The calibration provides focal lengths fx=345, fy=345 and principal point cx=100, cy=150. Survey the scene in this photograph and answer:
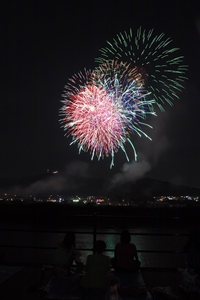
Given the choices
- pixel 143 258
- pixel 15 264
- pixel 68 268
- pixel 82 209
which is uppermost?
pixel 68 268

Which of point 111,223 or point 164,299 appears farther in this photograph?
point 111,223

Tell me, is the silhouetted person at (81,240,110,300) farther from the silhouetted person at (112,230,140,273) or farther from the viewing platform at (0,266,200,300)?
the silhouetted person at (112,230,140,273)

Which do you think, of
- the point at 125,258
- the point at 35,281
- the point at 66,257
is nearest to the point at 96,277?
the point at 66,257

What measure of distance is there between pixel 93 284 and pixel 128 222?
234ft

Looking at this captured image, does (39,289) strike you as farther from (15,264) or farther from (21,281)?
(15,264)

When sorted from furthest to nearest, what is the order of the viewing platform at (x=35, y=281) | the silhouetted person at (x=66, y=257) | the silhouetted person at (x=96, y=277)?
the silhouetted person at (x=66, y=257) → the viewing platform at (x=35, y=281) → the silhouetted person at (x=96, y=277)

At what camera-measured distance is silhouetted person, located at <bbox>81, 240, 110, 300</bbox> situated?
5199 mm

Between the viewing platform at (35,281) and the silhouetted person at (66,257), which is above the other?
the silhouetted person at (66,257)

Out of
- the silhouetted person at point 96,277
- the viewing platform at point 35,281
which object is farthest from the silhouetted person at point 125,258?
the silhouetted person at point 96,277

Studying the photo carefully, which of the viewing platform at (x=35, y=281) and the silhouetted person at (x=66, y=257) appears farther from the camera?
the silhouetted person at (x=66, y=257)

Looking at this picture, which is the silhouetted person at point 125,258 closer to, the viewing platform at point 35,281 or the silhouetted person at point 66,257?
the viewing platform at point 35,281

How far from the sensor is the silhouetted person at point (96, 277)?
5199 mm

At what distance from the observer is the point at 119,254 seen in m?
6.33

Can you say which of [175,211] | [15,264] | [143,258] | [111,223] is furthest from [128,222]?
[15,264]
